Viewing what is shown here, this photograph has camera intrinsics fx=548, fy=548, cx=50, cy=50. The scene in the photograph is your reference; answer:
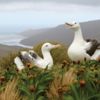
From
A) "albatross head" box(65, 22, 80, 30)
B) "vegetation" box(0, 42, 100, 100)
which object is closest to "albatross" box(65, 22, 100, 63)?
"albatross head" box(65, 22, 80, 30)

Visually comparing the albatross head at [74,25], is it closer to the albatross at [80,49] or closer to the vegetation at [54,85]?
the albatross at [80,49]

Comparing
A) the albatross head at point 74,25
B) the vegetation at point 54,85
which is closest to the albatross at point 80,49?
the albatross head at point 74,25

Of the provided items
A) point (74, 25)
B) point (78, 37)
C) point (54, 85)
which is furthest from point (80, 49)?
point (54, 85)

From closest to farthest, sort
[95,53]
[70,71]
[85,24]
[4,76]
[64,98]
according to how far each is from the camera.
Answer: [64,98] < [70,71] < [4,76] < [95,53] < [85,24]

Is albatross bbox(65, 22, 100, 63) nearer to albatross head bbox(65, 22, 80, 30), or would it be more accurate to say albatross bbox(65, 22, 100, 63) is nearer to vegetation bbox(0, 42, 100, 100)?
albatross head bbox(65, 22, 80, 30)

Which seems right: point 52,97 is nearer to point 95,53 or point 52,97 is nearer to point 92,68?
point 92,68

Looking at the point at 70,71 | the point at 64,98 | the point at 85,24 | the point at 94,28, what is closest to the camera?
the point at 64,98

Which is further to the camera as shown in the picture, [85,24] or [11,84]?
[85,24]

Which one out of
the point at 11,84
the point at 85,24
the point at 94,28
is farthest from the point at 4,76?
the point at 85,24

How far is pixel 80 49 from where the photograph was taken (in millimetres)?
13266

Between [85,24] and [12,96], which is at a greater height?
[12,96]

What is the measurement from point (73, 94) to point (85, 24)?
62256mm

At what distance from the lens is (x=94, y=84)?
9.62m

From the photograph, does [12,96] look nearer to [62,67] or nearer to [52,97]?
[52,97]
